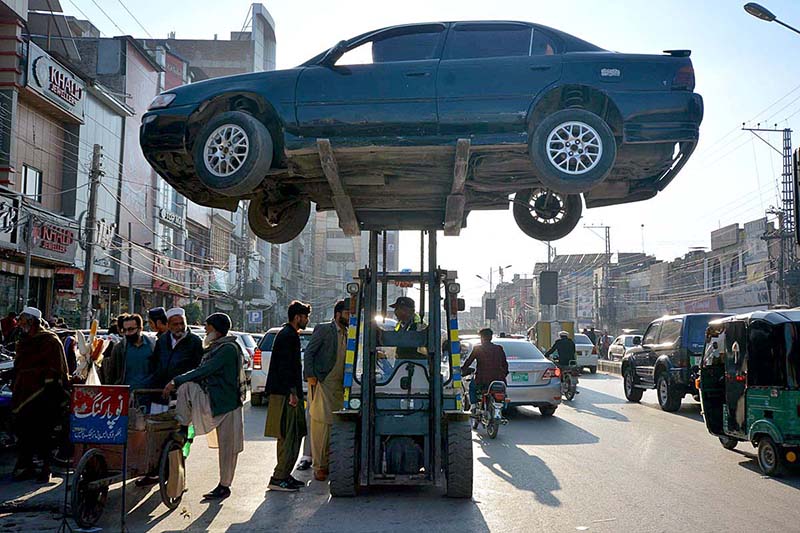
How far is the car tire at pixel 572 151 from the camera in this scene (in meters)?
6.47

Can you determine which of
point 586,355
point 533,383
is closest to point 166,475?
point 533,383

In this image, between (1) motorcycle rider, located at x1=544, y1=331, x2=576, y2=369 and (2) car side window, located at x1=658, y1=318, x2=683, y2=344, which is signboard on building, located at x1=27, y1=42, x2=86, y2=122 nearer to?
(1) motorcycle rider, located at x1=544, y1=331, x2=576, y2=369

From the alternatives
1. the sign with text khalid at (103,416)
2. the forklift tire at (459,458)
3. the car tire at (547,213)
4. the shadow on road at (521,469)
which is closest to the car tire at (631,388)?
the shadow on road at (521,469)

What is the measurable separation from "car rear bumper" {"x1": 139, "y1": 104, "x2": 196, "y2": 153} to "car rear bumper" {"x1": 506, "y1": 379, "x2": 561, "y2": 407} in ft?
28.1

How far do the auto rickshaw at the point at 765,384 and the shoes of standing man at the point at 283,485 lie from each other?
5235 mm

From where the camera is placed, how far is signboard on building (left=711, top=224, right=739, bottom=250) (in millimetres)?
56250

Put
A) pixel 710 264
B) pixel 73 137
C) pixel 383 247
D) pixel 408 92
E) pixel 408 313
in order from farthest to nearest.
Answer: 1. pixel 710 264
2. pixel 73 137
3. pixel 383 247
4. pixel 408 313
5. pixel 408 92

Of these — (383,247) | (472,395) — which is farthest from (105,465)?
(472,395)

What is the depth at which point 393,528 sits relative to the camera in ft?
20.5

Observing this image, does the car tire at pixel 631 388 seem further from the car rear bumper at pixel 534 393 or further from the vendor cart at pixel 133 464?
the vendor cart at pixel 133 464

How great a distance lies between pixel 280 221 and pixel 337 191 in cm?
124

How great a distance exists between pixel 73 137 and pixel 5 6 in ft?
21.5

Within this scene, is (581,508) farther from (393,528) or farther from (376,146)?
(376,146)

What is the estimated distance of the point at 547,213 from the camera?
26.6 feet
